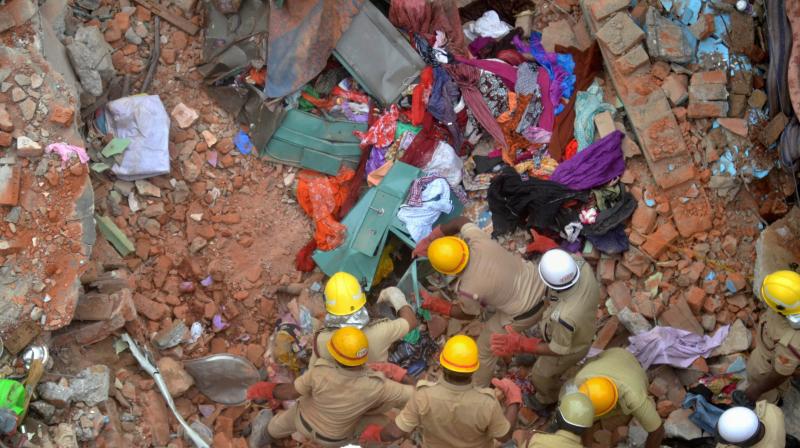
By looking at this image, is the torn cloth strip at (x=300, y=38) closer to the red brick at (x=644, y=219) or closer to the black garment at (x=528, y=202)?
the black garment at (x=528, y=202)

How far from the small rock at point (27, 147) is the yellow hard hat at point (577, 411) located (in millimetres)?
4906

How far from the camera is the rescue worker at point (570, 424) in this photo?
19.6 ft

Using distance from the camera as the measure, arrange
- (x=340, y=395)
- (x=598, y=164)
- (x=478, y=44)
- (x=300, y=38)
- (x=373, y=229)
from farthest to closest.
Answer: (x=478, y=44), (x=300, y=38), (x=373, y=229), (x=598, y=164), (x=340, y=395)

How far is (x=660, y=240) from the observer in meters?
8.16

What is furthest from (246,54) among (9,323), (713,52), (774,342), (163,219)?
(774,342)

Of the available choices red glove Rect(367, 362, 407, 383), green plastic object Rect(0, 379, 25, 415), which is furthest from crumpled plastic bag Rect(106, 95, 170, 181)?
red glove Rect(367, 362, 407, 383)

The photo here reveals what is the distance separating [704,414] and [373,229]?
11.7 feet

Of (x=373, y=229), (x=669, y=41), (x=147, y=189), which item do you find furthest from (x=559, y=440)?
(x=147, y=189)

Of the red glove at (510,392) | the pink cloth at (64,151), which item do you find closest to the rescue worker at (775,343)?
the red glove at (510,392)

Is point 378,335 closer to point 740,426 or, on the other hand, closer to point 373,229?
point 373,229

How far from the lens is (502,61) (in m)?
9.27

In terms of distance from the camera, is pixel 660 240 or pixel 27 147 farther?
pixel 660 240

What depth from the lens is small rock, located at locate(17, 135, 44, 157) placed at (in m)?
7.46

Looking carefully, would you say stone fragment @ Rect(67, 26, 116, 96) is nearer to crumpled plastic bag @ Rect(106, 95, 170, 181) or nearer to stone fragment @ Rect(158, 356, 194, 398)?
crumpled plastic bag @ Rect(106, 95, 170, 181)
